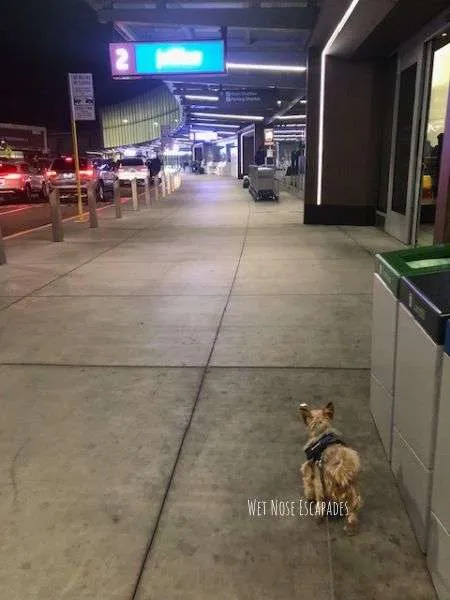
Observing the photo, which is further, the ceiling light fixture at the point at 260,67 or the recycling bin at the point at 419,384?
the ceiling light fixture at the point at 260,67

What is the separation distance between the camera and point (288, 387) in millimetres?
4152

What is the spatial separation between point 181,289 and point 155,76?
8.54 metres

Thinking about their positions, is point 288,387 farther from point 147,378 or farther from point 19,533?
point 19,533

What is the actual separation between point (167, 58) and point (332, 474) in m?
12.9

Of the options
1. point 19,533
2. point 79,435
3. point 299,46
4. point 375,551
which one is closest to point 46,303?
point 79,435

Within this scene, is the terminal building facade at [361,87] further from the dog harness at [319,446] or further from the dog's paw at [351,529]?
the dog's paw at [351,529]

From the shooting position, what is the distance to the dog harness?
8.53ft

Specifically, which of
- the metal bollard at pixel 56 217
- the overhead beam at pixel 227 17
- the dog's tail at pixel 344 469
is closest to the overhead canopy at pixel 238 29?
the overhead beam at pixel 227 17

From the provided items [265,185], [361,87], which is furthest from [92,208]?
[265,185]

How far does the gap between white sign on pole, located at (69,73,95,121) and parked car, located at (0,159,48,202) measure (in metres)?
9.62

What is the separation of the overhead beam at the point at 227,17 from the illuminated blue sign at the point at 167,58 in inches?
50.1

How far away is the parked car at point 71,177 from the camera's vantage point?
22250 mm

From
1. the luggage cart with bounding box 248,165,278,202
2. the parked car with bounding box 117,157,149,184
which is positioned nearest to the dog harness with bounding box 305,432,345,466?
the luggage cart with bounding box 248,165,278,202

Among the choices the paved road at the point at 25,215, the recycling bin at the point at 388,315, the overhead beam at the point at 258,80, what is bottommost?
the paved road at the point at 25,215
